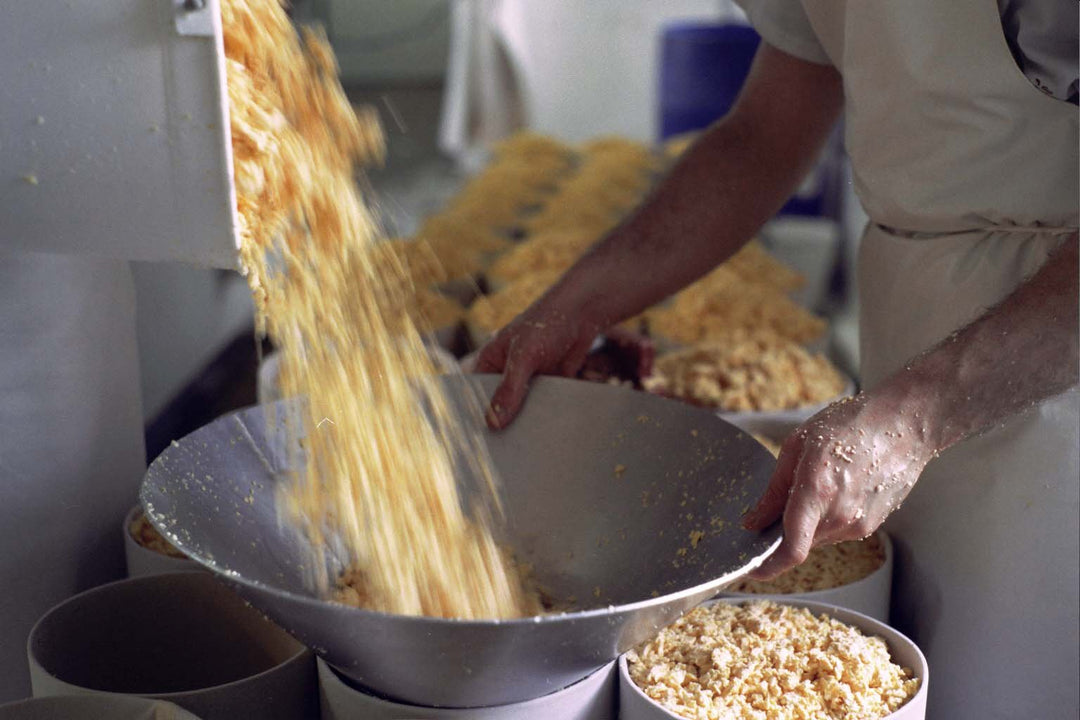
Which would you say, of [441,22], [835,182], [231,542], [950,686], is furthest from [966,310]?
[441,22]

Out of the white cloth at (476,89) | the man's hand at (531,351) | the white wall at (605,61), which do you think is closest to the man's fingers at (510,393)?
the man's hand at (531,351)

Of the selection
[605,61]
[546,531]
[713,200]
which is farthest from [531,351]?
[605,61]

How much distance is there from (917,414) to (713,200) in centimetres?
49

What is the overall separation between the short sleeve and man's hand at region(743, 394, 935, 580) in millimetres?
528

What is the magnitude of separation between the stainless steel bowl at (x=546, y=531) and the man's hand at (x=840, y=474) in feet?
0.07

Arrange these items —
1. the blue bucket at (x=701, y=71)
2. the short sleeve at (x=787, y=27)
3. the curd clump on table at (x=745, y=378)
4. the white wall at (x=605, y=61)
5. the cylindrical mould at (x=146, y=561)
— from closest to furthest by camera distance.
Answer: the cylindrical mould at (x=146, y=561) < the short sleeve at (x=787, y=27) < the curd clump on table at (x=745, y=378) < the blue bucket at (x=701, y=71) < the white wall at (x=605, y=61)

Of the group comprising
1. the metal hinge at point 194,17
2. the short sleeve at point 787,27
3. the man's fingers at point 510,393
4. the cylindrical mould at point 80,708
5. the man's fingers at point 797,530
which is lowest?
the cylindrical mould at point 80,708

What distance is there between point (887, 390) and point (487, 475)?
387 millimetres

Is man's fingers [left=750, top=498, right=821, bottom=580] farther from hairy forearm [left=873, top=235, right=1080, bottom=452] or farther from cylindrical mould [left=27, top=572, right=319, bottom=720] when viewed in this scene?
cylindrical mould [left=27, top=572, right=319, bottom=720]

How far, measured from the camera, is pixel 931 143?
1016mm

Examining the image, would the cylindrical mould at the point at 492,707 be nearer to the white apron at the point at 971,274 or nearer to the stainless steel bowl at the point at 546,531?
the stainless steel bowl at the point at 546,531

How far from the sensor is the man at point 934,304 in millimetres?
828

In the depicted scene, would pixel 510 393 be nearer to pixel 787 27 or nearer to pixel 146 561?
pixel 146 561

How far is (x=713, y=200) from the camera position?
1.25 m
